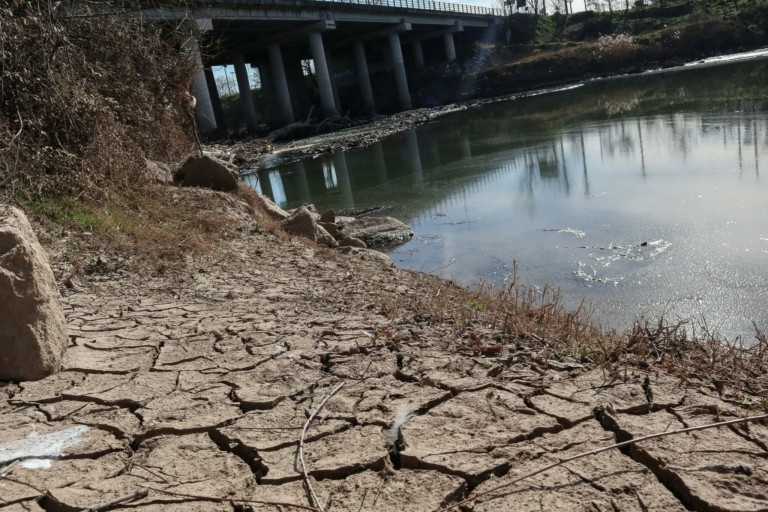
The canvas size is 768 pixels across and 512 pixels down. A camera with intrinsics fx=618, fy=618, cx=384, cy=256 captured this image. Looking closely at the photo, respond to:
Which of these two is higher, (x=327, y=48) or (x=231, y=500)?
(x=327, y=48)

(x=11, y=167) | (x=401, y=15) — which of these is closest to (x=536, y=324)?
(x=11, y=167)

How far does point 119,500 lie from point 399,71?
1996 inches

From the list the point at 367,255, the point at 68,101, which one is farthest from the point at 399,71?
the point at 68,101

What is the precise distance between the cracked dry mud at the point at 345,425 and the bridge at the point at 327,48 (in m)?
24.9

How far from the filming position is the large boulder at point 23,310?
354 centimetres

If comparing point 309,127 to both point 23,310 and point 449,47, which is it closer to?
point 449,47

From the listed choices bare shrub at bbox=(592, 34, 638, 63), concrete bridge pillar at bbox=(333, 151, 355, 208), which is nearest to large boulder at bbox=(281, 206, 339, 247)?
concrete bridge pillar at bbox=(333, 151, 355, 208)

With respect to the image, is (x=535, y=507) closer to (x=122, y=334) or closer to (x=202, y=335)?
(x=202, y=335)

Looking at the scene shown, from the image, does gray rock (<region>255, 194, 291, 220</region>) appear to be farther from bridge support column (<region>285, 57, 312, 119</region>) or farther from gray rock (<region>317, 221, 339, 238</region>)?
bridge support column (<region>285, 57, 312, 119</region>)

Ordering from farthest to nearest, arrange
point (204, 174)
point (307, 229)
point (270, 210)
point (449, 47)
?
point (449, 47) < point (270, 210) < point (204, 174) < point (307, 229)

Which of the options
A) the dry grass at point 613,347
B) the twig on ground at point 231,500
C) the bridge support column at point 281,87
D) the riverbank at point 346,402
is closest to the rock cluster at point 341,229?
the riverbank at point 346,402

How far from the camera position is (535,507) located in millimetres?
2404

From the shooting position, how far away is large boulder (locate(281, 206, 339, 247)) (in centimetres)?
932

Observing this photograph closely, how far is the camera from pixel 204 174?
1080 centimetres
